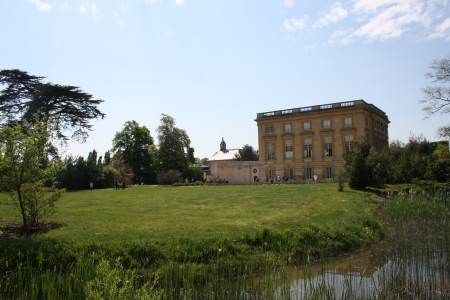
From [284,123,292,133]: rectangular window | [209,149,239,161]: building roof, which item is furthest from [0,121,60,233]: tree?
[209,149,239,161]: building roof

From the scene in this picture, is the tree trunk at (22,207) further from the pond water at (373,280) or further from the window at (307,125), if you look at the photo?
the window at (307,125)


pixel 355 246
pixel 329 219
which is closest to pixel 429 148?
pixel 329 219

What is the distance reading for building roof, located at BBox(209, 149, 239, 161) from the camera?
94438mm

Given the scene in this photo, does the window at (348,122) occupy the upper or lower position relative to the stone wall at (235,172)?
upper

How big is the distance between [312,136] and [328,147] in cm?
318

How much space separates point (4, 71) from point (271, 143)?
45.8 m

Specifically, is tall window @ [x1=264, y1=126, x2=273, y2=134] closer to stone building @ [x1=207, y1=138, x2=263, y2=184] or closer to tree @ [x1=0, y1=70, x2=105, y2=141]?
stone building @ [x1=207, y1=138, x2=263, y2=184]

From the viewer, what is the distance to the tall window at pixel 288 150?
68.8 meters

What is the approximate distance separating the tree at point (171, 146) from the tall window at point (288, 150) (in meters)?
16.6

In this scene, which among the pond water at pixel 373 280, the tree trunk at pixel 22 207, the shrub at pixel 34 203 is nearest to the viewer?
the pond water at pixel 373 280

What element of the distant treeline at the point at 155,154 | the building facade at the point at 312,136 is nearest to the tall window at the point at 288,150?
the building facade at the point at 312,136

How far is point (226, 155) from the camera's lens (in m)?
96.2

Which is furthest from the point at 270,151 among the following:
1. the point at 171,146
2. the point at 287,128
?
the point at 171,146

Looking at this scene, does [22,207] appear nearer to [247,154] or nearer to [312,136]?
[312,136]
